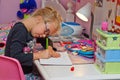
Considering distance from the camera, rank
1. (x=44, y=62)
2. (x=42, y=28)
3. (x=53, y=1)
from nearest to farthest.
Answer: (x=44, y=62), (x=42, y=28), (x=53, y=1)

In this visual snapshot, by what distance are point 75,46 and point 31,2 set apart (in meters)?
1.34

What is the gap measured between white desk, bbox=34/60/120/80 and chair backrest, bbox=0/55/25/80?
117 millimetres

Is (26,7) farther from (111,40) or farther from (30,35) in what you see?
(111,40)

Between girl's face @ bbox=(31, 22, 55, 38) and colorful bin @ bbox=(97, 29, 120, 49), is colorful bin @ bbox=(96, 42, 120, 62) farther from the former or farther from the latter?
girl's face @ bbox=(31, 22, 55, 38)

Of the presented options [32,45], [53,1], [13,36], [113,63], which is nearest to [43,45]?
[32,45]

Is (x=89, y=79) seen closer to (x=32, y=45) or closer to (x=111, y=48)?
(x=111, y=48)

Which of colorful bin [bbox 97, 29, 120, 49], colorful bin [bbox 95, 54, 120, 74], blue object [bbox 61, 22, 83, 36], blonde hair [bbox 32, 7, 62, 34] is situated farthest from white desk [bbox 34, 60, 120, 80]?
blue object [bbox 61, 22, 83, 36]

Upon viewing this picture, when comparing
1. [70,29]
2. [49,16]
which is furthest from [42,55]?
[70,29]

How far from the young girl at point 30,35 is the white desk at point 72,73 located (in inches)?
4.6

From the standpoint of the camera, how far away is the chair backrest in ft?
4.23

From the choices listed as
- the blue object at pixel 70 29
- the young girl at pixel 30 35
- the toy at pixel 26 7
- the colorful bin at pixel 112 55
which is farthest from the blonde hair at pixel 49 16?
the toy at pixel 26 7

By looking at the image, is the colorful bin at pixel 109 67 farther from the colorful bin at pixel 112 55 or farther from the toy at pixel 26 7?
the toy at pixel 26 7

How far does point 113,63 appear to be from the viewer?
53.3 inches

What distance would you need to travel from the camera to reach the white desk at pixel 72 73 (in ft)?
4.18
